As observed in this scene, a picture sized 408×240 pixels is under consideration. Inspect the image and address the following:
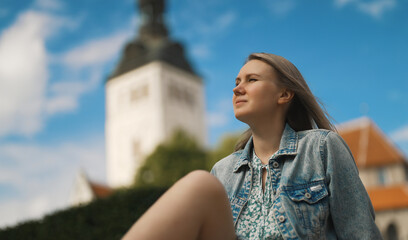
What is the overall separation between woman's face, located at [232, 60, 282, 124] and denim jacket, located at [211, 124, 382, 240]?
225 millimetres

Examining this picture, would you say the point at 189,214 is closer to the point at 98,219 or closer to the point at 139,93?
the point at 98,219

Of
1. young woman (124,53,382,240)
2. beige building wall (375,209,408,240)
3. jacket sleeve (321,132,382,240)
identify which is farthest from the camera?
beige building wall (375,209,408,240)

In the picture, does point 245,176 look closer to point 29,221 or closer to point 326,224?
point 326,224

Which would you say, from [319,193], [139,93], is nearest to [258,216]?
[319,193]

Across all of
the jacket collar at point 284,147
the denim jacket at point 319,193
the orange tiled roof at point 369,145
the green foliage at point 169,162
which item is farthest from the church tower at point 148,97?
the denim jacket at point 319,193

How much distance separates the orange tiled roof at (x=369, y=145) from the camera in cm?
2942

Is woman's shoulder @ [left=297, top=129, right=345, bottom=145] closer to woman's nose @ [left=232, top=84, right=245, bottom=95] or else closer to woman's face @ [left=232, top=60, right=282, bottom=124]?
woman's face @ [left=232, top=60, right=282, bottom=124]

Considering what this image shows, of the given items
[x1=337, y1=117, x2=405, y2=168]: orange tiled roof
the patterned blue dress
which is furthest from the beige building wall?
the patterned blue dress

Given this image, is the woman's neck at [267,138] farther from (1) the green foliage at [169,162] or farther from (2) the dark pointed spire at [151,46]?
(2) the dark pointed spire at [151,46]

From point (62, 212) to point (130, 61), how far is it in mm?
48334

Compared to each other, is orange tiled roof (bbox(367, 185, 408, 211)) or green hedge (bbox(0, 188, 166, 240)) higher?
green hedge (bbox(0, 188, 166, 240))

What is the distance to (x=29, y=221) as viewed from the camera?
6645 millimetres

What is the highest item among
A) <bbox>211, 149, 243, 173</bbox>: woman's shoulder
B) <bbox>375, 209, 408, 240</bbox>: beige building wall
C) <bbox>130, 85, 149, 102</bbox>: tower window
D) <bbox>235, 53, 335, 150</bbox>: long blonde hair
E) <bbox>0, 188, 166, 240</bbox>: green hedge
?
<bbox>130, 85, 149, 102</bbox>: tower window

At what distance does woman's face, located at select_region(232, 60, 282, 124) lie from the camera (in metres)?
2.43
